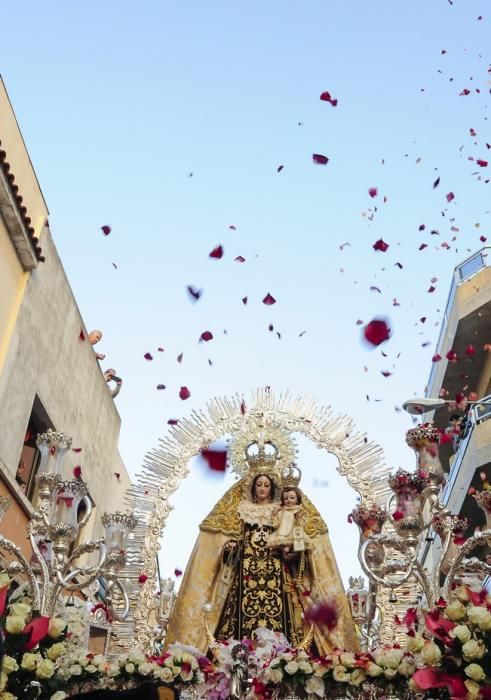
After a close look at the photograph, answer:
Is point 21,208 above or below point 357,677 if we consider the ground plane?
above

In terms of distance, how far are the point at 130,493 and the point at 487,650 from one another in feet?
20.3

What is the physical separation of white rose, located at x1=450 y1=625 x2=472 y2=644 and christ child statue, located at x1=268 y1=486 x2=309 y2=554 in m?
3.90

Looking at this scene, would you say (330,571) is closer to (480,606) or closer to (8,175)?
(480,606)

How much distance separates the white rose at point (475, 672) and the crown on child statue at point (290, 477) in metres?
4.86

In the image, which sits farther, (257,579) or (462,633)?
(257,579)

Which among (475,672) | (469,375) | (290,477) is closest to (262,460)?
(290,477)

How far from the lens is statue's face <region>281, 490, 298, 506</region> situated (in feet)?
31.2

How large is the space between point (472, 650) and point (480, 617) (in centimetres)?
21

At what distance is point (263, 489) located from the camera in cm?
966

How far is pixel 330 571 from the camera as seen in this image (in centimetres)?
897

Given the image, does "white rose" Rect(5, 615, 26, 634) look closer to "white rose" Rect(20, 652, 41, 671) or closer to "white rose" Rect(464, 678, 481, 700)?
"white rose" Rect(20, 652, 41, 671)

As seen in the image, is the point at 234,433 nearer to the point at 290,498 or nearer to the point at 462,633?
the point at 290,498

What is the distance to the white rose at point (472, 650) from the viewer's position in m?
4.94

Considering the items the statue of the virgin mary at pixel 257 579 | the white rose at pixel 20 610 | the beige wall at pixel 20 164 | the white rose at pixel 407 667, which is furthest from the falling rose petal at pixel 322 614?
the beige wall at pixel 20 164
